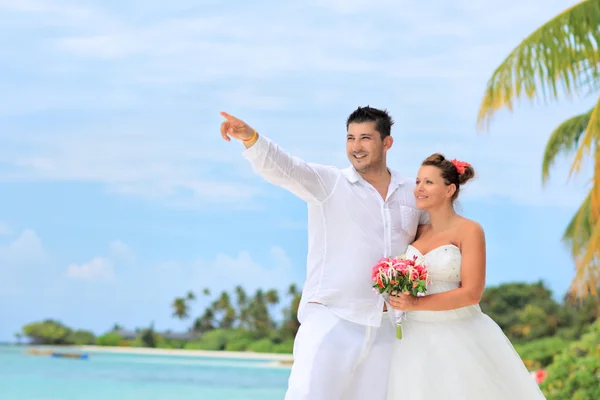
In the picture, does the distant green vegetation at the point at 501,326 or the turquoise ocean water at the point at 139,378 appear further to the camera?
the turquoise ocean water at the point at 139,378

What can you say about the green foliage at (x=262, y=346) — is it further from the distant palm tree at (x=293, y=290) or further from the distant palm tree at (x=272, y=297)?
the distant palm tree at (x=293, y=290)

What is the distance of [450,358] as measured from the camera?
4227mm

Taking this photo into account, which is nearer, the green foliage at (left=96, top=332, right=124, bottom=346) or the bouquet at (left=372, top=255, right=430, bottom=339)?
the bouquet at (left=372, top=255, right=430, bottom=339)

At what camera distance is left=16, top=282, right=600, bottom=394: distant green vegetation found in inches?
383

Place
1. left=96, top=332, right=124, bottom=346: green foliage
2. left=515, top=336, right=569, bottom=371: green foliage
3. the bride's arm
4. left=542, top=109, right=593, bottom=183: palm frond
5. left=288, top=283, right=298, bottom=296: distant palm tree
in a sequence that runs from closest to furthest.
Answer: the bride's arm
left=542, top=109, right=593, bottom=183: palm frond
left=515, top=336, right=569, bottom=371: green foliage
left=288, top=283, right=298, bottom=296: distant palm tree
left=96, top=332, right=124, bottom=346: green foliage

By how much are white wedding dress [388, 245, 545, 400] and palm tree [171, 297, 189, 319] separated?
134 ft

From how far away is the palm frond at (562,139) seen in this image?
12539 mm

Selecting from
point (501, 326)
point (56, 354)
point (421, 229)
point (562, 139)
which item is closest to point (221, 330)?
point (56, 354)

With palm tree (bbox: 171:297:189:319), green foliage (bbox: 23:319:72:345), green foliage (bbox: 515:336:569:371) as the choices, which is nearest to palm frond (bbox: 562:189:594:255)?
green foliage (bbox: 515:336:569:371)

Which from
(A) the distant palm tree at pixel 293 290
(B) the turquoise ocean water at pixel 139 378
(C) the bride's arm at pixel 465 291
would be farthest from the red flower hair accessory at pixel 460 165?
(A) the distant palm tree at pixel 293 290

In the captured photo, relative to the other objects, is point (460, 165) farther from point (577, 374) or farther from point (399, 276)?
point (577, 374)

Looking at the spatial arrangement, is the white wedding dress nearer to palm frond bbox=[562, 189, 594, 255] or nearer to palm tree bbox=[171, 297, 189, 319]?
palm frond bbox=[562, 189, 594, 255]

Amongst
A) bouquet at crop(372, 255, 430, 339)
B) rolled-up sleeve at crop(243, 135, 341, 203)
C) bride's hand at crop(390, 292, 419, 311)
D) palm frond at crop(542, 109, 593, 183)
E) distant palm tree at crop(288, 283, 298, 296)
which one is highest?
palm frond at crop(542, 109, 593, 183)

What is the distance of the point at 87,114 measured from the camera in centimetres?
5088
